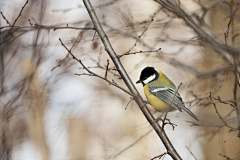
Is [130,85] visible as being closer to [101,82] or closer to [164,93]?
[164,93]

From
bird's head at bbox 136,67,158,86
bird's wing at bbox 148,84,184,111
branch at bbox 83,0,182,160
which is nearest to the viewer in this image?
branch at bbox 83,0,182,160

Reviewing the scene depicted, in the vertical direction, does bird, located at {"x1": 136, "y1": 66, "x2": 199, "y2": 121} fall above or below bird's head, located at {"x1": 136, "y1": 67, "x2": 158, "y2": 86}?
below

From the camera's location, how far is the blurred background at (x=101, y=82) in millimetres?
2926

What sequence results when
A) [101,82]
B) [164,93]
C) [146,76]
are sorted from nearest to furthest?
[164,93]
[146,76]
[101,82]

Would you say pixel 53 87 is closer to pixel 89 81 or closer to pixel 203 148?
pixel 89 81

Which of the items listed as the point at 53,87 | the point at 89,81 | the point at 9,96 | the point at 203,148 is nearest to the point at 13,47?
the point at 53,87

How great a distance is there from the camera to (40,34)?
4012 mm

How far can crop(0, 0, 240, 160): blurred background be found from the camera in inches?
115

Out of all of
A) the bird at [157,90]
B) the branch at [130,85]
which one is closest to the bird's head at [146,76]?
the bird at [157,90]

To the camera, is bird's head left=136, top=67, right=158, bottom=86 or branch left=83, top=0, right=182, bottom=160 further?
bird's head left=136, top=67, right=158, bottom=86

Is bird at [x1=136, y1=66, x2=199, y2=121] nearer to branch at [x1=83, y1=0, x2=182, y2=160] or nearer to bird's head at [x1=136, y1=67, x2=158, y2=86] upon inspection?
bird's head at [x1=136, y1=67, x2=158, y2=86]

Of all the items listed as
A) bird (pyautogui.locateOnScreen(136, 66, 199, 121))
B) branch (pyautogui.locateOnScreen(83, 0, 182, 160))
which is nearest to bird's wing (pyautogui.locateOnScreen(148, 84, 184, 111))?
bird (pyautogui.locateOnScreen(136, 66, 199, 121))

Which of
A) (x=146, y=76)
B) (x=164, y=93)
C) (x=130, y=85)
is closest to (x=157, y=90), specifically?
(x=164, y=93)

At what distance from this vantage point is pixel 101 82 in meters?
5.41
